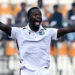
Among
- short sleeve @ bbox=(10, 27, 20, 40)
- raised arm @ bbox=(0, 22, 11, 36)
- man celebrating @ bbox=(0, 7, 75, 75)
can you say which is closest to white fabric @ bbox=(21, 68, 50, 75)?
man celebrating @ bbox=(0, 7, 75, 75)

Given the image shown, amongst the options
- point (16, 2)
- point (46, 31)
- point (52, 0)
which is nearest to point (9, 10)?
point (16, 2)

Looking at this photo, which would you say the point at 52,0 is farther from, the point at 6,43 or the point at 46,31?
the point at 46,31

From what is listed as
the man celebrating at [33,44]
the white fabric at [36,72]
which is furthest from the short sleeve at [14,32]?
the white fabric at [36,72]

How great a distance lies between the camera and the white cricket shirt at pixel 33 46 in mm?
5898

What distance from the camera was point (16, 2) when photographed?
14578 millimetres

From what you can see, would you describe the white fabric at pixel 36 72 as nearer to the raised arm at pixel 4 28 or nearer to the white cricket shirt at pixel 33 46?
the white cricket shirt at pixel 33 46

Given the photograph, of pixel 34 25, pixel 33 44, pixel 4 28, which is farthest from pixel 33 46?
pixel 4 28

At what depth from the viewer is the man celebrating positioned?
5.89m

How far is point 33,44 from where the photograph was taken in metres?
5.92

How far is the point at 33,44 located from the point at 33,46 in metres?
0.04

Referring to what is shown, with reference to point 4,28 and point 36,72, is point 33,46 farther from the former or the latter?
point 4,28

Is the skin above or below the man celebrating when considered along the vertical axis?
above

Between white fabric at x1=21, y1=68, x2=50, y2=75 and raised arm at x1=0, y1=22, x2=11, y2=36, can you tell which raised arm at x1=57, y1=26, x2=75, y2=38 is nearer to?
white fabric at x1=21, y1=68, x2=50, y2=75

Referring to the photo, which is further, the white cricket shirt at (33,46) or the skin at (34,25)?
the white cricket shirt at (33,46)
